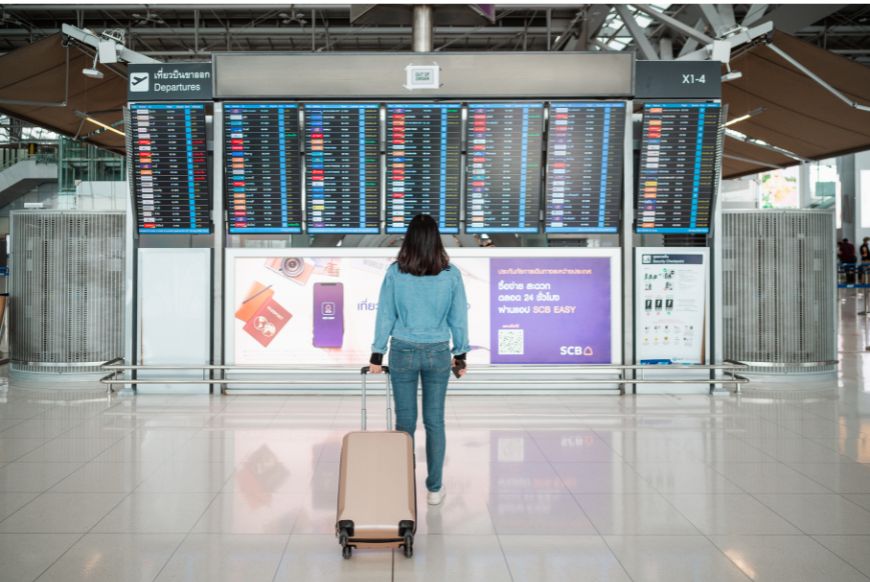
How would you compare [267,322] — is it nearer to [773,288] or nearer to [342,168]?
[342,168]

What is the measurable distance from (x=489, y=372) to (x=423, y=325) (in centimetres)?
359

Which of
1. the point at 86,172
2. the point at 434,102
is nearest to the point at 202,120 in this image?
the point at 434,102

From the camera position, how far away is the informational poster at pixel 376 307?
324 inches

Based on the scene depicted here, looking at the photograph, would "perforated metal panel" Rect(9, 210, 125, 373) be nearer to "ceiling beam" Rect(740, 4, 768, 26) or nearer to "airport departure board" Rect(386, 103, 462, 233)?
"airport departure board" Rect(386, 103, 462, 233)

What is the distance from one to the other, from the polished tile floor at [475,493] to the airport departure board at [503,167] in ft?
6.53

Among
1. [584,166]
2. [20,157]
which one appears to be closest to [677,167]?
[584,166]

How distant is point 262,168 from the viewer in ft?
27.0

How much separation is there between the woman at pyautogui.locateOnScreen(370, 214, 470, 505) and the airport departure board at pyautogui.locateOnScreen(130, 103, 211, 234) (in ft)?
15.0

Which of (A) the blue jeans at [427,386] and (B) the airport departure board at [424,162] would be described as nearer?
(A) the blue jeans at [427,386]

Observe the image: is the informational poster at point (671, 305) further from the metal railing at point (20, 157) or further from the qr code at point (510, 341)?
the metal railing at point (20, 157)

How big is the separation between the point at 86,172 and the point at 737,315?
26649 mm

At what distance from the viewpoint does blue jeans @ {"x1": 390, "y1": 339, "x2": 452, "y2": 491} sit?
4.32 meters

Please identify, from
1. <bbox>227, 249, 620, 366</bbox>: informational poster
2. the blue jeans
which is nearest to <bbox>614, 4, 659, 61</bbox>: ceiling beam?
<bbox>227, 249, 620, 366</bbox>: informational poster

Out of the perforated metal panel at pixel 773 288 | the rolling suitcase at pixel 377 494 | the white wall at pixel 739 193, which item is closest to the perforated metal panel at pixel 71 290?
the rolling suitcase at pixel 377 494
